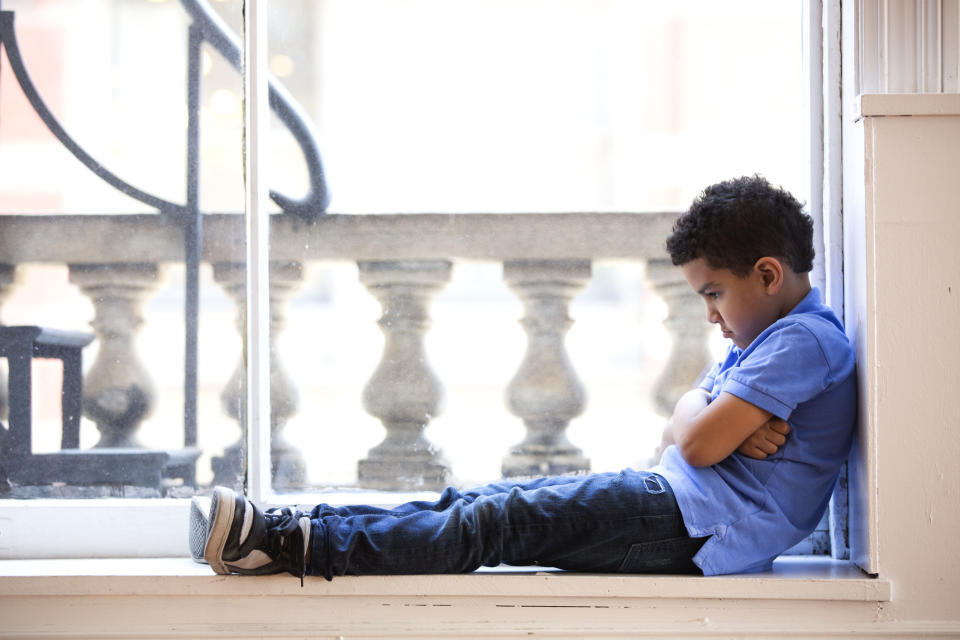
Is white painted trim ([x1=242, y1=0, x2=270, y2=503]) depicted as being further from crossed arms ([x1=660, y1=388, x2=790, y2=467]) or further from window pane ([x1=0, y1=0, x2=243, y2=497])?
crossed arms ([x1=660, y1=388, x2=790, y2=467])

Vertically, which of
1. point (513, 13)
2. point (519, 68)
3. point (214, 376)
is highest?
point (513, 13)

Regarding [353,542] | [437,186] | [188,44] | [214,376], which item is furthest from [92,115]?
[353,542]

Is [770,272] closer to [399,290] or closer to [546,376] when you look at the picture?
[546,376]

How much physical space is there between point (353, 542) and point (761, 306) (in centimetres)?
68

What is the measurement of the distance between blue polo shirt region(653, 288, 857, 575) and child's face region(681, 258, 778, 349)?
0.04m

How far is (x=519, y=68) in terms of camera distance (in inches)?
67.1

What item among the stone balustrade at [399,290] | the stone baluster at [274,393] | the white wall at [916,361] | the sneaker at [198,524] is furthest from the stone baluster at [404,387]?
the white wall at [916,361]

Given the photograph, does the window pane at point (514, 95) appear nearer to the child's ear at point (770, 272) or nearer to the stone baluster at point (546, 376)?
the stone baluster at point (546, 376)

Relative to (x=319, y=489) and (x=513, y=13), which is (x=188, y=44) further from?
(x=319, y=489)

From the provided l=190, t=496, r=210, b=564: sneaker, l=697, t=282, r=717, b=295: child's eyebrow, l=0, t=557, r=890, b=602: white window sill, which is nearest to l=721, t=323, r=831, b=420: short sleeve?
l=697, t=282, r=717, b=295: child's eyebrow

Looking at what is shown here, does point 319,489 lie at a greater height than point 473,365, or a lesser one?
lesser

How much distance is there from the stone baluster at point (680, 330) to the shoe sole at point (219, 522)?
0.82m

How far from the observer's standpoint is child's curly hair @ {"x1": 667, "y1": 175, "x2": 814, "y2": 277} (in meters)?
1.25

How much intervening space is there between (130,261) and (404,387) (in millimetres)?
547
